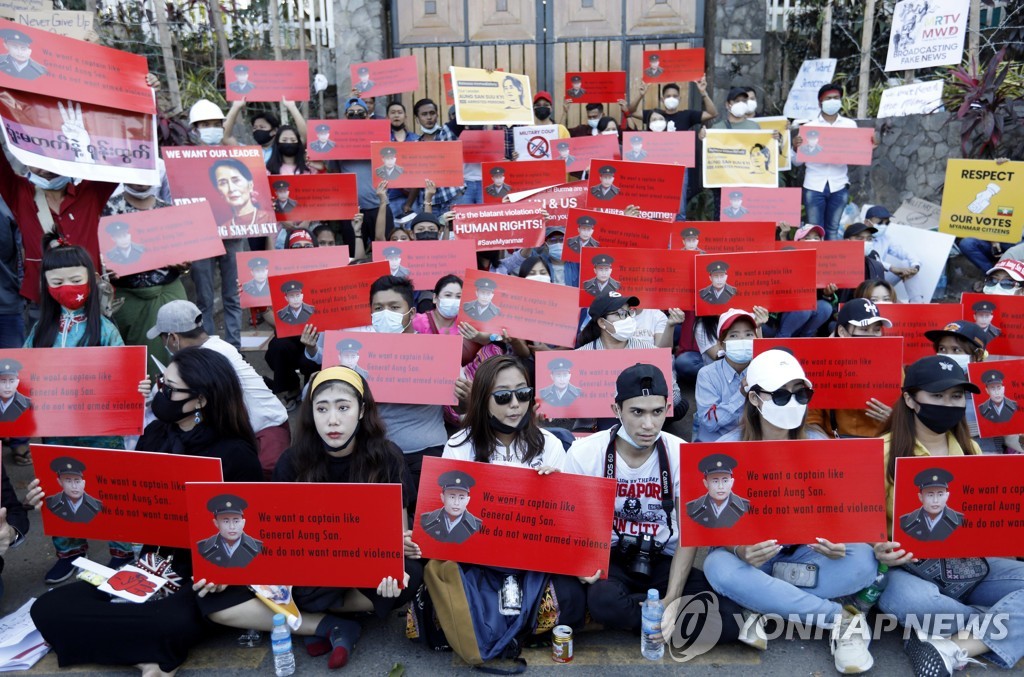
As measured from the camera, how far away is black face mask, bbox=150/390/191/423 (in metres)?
3.91

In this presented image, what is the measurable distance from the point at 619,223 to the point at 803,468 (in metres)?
3.38

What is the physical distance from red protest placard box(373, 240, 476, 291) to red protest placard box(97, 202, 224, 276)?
1232 mm

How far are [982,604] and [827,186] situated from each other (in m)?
5.71

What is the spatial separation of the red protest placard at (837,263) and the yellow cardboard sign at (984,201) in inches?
63.2

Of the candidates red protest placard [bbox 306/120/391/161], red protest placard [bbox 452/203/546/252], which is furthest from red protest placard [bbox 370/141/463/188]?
red protest placard [bbox 452/203/546/252]

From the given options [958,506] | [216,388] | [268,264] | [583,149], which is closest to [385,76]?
[583,149]

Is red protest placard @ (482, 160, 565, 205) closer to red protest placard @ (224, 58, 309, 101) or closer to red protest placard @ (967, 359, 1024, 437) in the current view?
red protest placard @ (224, 58, 309, 101)

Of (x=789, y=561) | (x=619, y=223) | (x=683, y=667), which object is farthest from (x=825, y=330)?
(x=683, y=667)

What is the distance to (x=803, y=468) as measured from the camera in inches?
137

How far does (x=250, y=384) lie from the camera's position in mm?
4621

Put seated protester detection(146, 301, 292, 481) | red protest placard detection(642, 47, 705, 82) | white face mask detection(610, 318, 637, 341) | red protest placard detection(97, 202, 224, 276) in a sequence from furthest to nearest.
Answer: red protest placard detection(642, 47, 705, 82) < red protest placard detection(97, 202, 224, 276) < white face mask detection(610, 318, 637, 341) < seated protester detection(146, 301, 292, 481)

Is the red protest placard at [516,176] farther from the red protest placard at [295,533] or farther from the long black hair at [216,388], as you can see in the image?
the red protest placard at [295,533]

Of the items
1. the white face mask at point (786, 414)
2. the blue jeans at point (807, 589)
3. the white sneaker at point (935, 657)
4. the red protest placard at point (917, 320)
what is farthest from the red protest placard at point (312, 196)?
the white sneaker at point (935, 657)

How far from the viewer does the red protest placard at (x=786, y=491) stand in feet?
11.4
